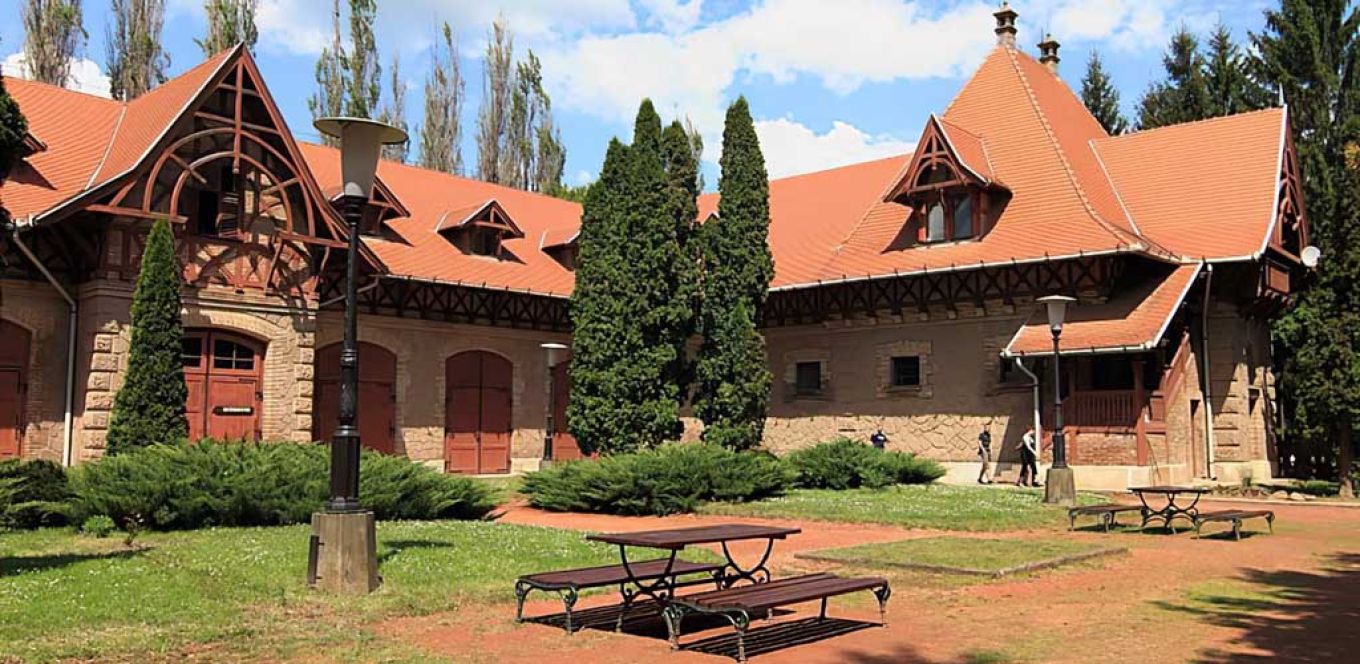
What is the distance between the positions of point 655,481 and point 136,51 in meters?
31.4

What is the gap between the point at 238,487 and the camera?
14898 millimetres

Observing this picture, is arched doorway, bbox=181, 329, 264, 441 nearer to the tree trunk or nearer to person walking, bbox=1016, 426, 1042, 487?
person walking, bbox=1016, 426, 1042, 487

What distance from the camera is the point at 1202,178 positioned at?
28391 mm

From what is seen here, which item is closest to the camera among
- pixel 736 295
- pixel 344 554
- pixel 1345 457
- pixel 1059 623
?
pixel 1059 623

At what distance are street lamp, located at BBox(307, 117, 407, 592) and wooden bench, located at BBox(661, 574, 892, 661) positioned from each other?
3.37 m

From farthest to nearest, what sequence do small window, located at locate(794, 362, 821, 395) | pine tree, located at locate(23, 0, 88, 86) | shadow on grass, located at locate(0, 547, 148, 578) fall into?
pine tree, located at locate(23, 0, 88, 86) → small window, located at locate(794, 362, 821, 395) → shadow on grass, located at locate(0, 547, 148, 578)

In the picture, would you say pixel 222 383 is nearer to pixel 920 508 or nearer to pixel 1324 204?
pixel 920 508

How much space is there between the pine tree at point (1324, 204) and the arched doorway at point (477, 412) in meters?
19.9

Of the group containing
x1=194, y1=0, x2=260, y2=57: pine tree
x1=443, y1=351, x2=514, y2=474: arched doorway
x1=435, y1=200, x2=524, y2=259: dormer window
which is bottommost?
x1=443, y1=351, x2=514, y2=474: arched doorway

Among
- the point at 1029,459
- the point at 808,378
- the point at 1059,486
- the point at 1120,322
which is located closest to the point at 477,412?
the point at 808,378

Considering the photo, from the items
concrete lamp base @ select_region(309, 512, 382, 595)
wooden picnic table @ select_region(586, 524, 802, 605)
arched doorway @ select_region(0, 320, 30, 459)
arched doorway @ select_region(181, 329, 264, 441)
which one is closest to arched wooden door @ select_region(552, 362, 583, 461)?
arched doorway @ select_region(181, 329, 264, 441)

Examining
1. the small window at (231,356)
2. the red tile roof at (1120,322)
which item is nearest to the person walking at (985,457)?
the red tile roof at (1120,322)

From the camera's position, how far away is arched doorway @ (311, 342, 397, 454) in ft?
86.8

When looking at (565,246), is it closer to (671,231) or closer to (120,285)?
(671,231)
